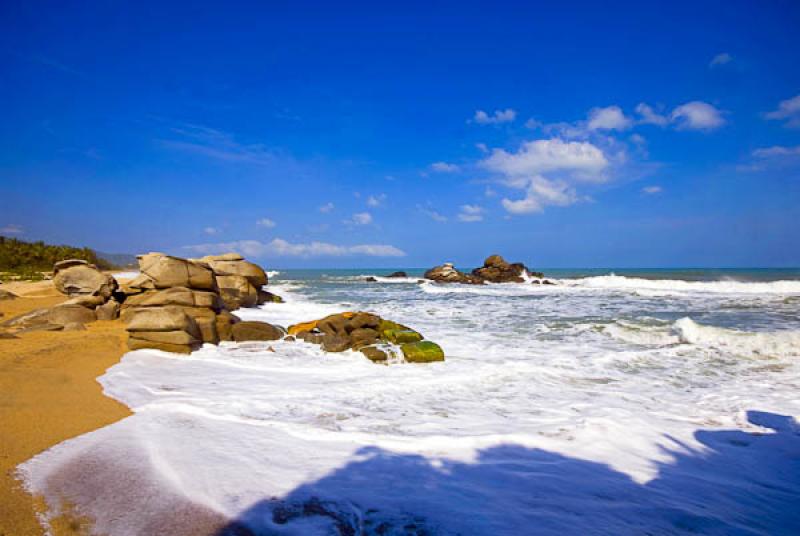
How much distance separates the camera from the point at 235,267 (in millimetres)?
19844

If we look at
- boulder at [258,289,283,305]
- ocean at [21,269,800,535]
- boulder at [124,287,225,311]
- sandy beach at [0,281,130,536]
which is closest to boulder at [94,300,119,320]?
boulder at [124,287,225,311]

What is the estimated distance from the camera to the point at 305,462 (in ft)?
13.9

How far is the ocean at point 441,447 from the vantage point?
11.0 ft

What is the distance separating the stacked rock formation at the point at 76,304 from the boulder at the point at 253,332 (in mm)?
3831

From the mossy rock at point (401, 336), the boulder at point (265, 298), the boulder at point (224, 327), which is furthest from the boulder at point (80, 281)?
the mossy rock at point (401, 336)

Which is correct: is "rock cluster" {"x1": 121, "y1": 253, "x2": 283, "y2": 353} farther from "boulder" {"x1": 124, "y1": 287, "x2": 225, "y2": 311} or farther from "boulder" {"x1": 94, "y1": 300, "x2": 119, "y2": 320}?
"boulder" {"x1": 94, "y1": 300, "x2": 119, "y2": 320}

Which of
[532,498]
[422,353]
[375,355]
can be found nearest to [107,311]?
[375,355]

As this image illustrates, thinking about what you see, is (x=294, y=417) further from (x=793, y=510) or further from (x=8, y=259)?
(x=8, y=259)

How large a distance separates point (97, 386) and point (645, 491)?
7557 millimetres

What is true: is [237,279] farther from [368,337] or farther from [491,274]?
[491,274]

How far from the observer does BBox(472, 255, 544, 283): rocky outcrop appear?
163 ft

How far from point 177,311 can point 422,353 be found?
5.95m

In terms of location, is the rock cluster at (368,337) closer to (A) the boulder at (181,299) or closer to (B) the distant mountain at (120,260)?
(A) the boulder at (181,299)

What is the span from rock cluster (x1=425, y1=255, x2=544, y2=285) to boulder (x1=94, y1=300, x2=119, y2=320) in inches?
1569
